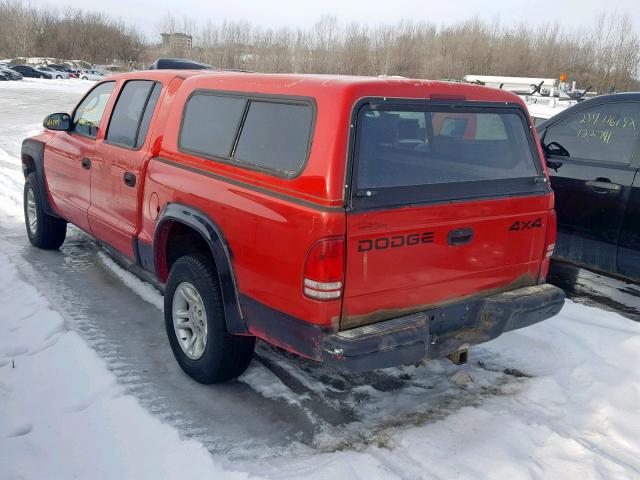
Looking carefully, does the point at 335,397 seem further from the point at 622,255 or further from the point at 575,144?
the point at 575,144

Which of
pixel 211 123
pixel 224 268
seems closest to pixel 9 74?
pixel 211 123

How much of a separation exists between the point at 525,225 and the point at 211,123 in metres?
1.94

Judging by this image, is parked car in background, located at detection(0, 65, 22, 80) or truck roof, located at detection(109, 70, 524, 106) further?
parked car in background, located at detection(0, 65, 22, 80)

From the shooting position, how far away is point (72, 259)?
591 cm

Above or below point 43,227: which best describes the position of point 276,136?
above

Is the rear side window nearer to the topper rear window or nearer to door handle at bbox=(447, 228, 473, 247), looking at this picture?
the topper rear window

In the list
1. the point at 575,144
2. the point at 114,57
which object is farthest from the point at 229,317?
the point at 114,57

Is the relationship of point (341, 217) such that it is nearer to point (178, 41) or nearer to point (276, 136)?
point (276, 136)

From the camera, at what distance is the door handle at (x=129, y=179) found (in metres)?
4.23

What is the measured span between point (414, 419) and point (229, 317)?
1.18 m

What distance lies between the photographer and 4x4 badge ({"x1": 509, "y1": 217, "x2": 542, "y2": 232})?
334cm

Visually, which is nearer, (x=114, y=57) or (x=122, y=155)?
(x=122, y=155)

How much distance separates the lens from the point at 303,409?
3457 millimetres

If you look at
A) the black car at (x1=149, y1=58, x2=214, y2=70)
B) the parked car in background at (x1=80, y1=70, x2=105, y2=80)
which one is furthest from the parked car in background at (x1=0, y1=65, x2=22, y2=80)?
the black car at (x1=149, y1=58, x2=214, y2=70)
